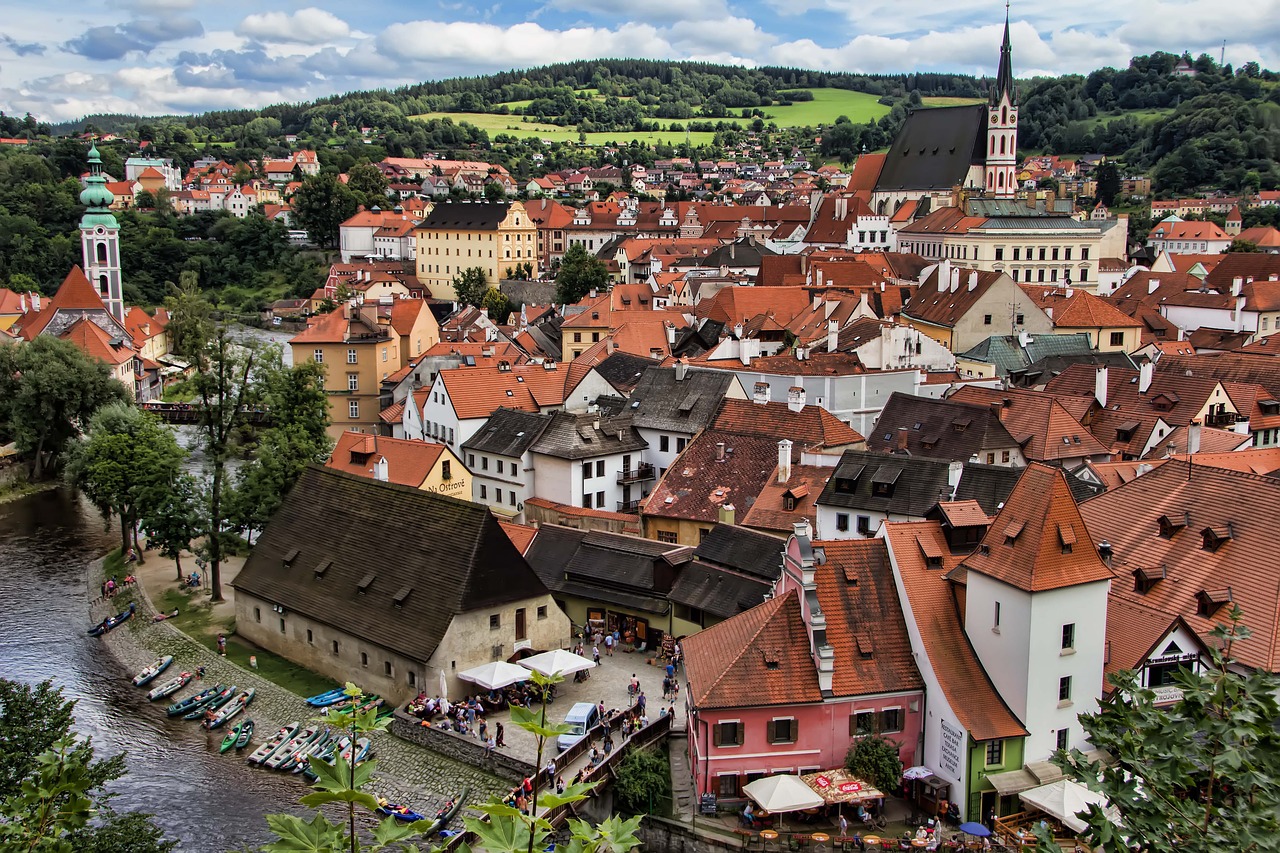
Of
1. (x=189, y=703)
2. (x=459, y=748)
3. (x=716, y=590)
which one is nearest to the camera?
(x=459, y=748)

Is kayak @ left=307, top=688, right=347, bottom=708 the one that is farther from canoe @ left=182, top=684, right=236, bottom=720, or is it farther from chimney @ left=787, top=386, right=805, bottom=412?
chimney @ left=787, top=386, right=805, bottom=412

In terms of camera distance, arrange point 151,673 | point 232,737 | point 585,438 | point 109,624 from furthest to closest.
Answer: point 585,438 < point 109,624 < point 151,673 < point 232,737

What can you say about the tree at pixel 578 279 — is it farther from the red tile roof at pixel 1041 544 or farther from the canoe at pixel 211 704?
the red tile roof at pixel 1041 544

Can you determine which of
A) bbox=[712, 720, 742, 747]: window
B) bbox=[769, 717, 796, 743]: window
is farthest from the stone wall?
bbox=[769, 717, 796, 743]: window

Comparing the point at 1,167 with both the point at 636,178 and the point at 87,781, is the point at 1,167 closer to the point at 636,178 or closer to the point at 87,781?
Answer: the point at 636,178

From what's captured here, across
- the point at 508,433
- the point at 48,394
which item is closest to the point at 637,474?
the point at 508,433

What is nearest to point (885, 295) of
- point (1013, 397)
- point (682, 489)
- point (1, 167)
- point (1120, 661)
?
point (1013, 397)

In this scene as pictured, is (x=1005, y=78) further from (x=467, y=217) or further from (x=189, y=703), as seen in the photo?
(x=189, y=703)
